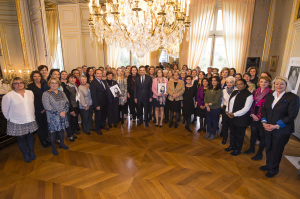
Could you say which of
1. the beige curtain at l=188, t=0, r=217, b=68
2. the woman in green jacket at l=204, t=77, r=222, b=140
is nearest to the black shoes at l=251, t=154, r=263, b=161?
the woman in green jacket at l=204, t=77, r=222, b=140

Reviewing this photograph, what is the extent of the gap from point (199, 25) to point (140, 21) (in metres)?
4.68

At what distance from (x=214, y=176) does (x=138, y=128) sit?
7.86 ft

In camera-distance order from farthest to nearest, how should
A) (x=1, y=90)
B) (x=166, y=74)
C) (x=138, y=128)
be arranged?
(x=166, y=74)
(x=138, y=128)
(x=1, y=90)

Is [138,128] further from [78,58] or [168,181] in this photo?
[78,58]

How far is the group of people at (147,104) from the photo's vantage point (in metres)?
2.63

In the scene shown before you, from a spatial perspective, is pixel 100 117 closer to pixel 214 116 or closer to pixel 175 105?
pixel 175 105

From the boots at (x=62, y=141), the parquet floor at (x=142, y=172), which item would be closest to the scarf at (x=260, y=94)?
the parquet floor at (x=142, y=172)

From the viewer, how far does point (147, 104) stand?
15.2ft

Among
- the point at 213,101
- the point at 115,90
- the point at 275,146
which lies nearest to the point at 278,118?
the point at 275,146

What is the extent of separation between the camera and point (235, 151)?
333 centimetres

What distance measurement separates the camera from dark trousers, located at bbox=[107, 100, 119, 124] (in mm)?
4445

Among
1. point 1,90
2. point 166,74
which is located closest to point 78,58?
point 1,90

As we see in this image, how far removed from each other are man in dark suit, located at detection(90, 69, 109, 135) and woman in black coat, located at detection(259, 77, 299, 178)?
346 centimetres

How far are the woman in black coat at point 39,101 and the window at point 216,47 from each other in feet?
20.7
